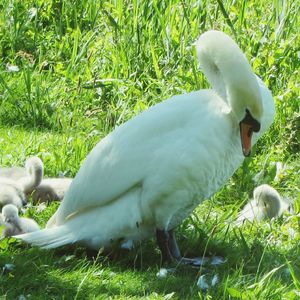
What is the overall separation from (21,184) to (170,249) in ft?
4.23

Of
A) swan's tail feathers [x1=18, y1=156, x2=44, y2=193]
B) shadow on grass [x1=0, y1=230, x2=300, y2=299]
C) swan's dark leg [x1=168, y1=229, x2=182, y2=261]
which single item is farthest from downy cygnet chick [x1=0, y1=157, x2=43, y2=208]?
swan's dark leg [x1=168, y1=229, x2=182, y2=261]

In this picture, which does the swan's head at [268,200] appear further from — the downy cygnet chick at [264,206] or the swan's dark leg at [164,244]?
the swan's dark leg at [164,244]

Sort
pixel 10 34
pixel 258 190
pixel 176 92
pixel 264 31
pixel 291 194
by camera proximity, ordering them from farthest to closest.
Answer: pixel 10 34, pixel 264 31, pixel 176 92, pixel 291 194, pixel 258 190

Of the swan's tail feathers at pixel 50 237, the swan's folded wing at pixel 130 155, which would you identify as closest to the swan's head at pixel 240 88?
the swan's folded wing at pixel 130 155

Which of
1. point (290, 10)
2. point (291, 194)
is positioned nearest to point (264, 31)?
point (290, 10)

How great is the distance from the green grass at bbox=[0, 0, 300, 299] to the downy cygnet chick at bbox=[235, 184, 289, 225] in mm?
113

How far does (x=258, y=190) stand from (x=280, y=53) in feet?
6.17

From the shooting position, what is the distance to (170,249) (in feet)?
19.3

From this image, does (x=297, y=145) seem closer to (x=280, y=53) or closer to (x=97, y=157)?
(x=280, y=53)

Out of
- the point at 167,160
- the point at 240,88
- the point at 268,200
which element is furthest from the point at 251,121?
the point at 268,200

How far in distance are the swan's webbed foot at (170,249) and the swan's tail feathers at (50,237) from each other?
1.59 ft

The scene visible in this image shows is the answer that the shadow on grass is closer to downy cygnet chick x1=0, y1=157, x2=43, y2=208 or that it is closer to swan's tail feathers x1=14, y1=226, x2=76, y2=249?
swan's tail feathers x1=14, y1=226, x2=76, y2=249

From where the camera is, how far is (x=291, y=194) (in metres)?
7.14

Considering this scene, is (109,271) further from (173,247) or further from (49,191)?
Result: (49,191)
